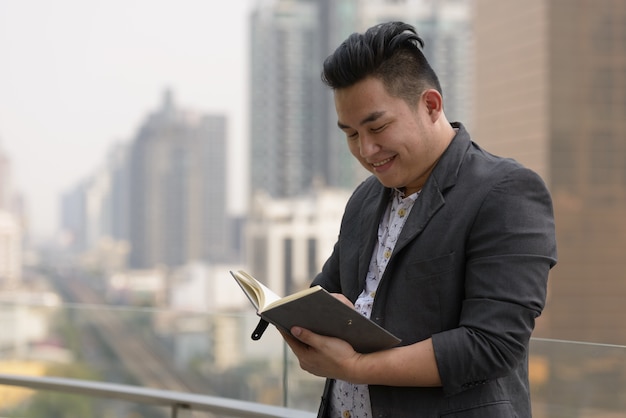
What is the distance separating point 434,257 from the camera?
1.29 metres

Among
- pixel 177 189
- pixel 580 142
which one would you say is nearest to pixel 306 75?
pixel 177 189

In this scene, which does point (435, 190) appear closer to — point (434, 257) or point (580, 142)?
point (434, 257)

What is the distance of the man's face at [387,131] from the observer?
1.32 m

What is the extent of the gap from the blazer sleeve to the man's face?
137 millimetres

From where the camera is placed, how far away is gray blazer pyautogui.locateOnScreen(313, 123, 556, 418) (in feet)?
4.07

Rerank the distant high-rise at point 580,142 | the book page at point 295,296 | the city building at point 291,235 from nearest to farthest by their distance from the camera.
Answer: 1. the book page at point 295,296
2. the distant high-rise at point 580,142
3. the city building at point 291,235

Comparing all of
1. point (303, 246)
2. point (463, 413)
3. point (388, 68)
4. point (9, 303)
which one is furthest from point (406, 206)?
point (303, 246)

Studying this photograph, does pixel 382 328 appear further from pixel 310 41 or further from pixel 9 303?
pixel 310 41

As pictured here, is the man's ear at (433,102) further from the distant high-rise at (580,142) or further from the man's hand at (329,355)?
the distant high-rise at (580,142)

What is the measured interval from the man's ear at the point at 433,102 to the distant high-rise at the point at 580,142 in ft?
167

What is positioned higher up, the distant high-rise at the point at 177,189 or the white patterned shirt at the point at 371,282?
the white patterned shirt at the point at 371,282

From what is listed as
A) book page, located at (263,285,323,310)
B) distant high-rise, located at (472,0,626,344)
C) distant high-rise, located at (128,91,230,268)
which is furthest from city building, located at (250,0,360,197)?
book page, located at (263,285,323,310)

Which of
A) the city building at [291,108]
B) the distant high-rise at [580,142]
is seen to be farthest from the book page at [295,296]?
the city building at [291,108]

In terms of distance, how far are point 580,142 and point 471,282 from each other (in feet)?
176
